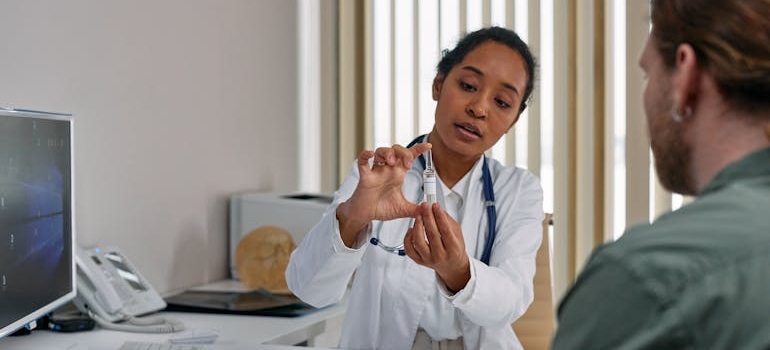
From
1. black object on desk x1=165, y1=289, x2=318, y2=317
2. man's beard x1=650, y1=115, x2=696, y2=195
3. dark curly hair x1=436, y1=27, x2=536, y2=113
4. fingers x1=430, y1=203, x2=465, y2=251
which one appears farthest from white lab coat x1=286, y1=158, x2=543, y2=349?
man's beard x1=650, y1=115, x2=696, y2=195

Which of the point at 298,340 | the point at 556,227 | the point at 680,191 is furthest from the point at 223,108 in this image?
the point at 680,191

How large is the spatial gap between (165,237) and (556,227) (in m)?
1.42

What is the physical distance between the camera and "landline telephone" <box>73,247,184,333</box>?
2.31 meters

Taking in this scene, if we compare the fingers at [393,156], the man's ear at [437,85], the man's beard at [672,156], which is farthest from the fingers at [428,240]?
the man's beard at [672,156]

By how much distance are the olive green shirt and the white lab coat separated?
1.05 m

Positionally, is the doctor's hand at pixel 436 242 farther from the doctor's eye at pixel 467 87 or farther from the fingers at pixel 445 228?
the doctor's eye at pixel 467 87

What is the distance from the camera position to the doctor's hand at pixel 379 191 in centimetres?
187

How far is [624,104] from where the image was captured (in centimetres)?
323

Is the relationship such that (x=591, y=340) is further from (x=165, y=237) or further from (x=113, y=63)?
(x=165, y=237)

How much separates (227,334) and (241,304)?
35 centimetres

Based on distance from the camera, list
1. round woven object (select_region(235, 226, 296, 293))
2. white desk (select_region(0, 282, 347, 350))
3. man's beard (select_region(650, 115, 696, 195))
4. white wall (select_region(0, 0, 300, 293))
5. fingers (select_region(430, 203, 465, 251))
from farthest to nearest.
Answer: round woven object (select_region(235, 226, 296, 293))
white wall (select_region(0, 0, 300, 293))
white desk (select_region(0, 282, 347, 350))
fingers (select_region(430, 203, 465, 251))
man's beard (select_region(650, 115, 696, 195))

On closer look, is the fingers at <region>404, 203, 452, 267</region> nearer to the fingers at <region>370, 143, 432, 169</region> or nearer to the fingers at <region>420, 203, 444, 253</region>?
the fingers at <region>420, 203, 444, 253</region>

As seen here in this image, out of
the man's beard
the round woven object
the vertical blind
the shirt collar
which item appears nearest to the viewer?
the shirt collar

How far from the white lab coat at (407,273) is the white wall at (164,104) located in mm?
799
